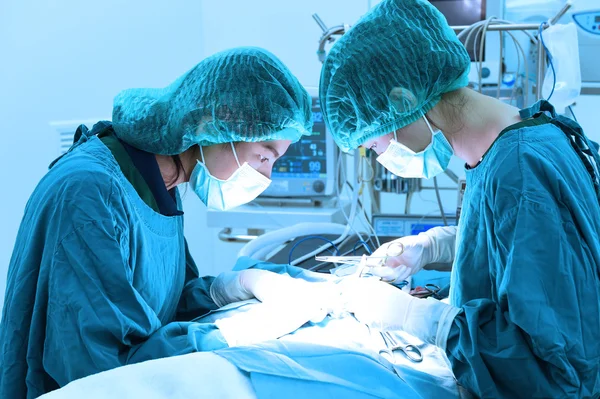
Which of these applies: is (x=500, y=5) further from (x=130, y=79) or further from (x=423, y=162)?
(x=130, y=79)

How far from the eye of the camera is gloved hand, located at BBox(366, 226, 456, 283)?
1.78 meters

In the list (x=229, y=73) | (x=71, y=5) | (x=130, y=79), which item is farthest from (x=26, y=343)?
(x=130, y=79)

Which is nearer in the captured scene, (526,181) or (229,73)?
(526,181)

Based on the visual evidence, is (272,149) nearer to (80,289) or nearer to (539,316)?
(80,289)

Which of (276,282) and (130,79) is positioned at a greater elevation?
(130,79)

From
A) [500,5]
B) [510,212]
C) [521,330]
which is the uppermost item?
[500,5]

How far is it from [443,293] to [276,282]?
478mm

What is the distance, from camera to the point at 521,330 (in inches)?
42.3

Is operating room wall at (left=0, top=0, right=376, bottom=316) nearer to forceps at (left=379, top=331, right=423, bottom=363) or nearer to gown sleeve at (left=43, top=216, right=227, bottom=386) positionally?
gown sleeve at (left=43, top=216, right=227, bottom=386)

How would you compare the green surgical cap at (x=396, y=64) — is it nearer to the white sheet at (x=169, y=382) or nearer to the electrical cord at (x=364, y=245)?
the white sheet at (x=169, y=382)

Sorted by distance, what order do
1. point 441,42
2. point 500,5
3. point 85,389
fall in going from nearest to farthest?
1. point 85,389
2. point 441,42
3. point 500,5

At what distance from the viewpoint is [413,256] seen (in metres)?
1.85

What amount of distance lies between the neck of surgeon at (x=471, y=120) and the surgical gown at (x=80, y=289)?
72 cm

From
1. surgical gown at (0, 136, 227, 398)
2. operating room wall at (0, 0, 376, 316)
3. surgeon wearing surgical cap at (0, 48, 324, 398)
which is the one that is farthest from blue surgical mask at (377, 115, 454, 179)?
operating room wall at (0, 0, 376, 316)
